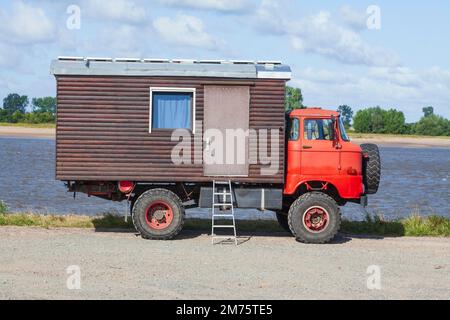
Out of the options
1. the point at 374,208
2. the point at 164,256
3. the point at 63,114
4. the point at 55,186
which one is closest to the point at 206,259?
the point at 164,256

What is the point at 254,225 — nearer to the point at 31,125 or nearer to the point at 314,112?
the point at 314,112

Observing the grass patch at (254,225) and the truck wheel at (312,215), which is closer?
the truck wheel at (312,215)

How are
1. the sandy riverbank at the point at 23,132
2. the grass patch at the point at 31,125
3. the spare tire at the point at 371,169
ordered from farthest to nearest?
the grass patch at the point at 31,125 < the sandy riverbank at the point at 23,132 < the spare tire at the point at 371,169

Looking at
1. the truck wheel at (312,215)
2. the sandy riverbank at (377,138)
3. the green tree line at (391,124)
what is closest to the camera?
the truck wheel at (312,215)

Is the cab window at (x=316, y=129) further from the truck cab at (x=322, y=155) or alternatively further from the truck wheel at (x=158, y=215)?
the truck wheel at (x=158, y=215)

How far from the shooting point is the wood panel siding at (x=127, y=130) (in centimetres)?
1581

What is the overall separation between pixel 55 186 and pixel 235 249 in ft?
61.9

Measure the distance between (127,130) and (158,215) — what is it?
178 centimetres

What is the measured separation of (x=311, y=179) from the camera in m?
15.9

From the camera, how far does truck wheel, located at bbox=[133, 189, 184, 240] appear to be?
15.7 meters

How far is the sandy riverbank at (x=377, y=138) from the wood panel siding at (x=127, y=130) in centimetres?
6917

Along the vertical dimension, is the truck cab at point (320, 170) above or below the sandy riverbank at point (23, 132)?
below

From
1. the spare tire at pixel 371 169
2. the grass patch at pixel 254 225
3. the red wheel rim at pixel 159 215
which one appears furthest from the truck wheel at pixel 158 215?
the spare tire at pixel 371 169
